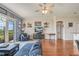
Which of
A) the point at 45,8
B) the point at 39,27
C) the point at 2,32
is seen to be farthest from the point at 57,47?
the point at 2,32

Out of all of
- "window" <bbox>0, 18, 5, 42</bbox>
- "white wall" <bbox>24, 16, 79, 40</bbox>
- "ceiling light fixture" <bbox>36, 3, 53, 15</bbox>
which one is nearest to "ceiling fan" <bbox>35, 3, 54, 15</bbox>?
"ceiling light fixture" <bbox>36, 3, 53, 15</bbox>

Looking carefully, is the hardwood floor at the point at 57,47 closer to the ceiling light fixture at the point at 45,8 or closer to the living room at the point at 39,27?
the living room at the point at 39,27

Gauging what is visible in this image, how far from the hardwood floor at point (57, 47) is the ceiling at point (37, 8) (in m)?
0.50

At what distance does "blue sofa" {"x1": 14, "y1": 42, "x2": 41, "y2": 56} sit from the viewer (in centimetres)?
244

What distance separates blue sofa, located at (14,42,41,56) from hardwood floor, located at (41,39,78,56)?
0.32 ft

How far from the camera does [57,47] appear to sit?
2.53 meters

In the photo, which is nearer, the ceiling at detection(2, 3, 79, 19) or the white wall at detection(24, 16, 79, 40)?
the ceiling at detection(2, 3, 79, 19)

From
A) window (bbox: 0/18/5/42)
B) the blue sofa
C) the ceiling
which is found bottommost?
the blue sofa

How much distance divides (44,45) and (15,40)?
557 millimetres

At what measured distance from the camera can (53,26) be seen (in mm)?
2555

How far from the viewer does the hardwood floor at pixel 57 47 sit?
243 cm

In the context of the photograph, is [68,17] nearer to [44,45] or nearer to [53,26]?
[53,26]

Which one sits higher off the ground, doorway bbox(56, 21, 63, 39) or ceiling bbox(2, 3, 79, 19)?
ceiling bbox(2, 3, 79, 19)

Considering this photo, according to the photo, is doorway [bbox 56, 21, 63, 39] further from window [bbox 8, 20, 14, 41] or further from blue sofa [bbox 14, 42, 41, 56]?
window [bbox 8, 20, 14, 41]
